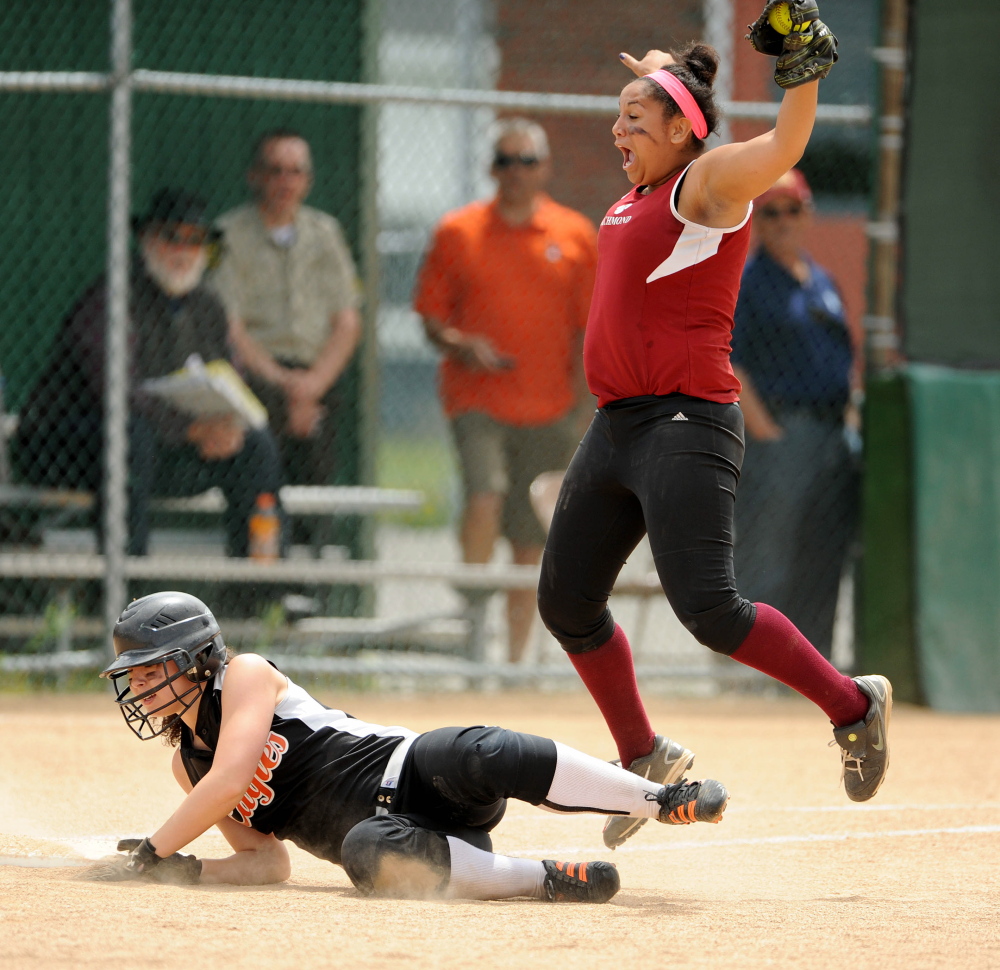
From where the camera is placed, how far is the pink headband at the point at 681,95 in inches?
154

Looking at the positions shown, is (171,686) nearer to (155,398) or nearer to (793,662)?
(793,662)

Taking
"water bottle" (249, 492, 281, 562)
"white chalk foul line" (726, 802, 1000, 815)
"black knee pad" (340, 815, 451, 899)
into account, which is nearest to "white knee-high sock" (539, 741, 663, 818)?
"black knee pad" (340, 815, 451, 899)

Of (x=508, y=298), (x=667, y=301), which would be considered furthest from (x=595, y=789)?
(x=508, y=298)

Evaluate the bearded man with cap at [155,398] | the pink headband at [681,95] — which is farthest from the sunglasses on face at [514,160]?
the pink headband at [681,95]

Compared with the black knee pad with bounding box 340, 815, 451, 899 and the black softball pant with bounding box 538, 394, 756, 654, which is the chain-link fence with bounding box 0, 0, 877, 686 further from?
the black knee pad with bounding box 340, 815, 451, 899

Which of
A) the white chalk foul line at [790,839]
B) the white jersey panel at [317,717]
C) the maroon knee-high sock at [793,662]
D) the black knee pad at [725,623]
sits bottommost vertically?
the white chalk foul line at [790,839]

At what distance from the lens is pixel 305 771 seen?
3.68 meters

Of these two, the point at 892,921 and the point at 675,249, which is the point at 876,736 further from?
the point at 675,249

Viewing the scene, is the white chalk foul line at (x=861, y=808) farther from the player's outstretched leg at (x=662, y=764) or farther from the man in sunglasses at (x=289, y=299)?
the man in sunglasses at (x=289, y=299)

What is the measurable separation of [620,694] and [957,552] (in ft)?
12.4

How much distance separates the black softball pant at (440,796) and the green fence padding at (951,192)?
472cm

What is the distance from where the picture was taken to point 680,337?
3902mm

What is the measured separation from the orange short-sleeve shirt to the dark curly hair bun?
3747mm

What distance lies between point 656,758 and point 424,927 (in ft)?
3.75
